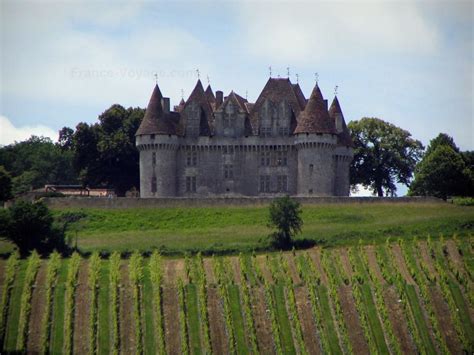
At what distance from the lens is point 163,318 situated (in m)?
62.4

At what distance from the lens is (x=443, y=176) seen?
321 ft

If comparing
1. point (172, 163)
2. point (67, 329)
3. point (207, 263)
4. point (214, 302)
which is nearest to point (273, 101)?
point (172, 163)

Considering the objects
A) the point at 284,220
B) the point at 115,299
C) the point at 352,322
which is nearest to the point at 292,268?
the point at 284,220

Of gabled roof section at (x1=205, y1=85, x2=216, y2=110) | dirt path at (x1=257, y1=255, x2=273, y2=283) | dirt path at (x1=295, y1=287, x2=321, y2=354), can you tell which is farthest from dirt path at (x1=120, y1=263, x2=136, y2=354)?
gabled roof section at (x1=205, y1=85, x2=216, y2=110)

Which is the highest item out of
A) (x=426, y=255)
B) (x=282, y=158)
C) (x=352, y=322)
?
(x=282, y=158)

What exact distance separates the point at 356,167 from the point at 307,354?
44.9m

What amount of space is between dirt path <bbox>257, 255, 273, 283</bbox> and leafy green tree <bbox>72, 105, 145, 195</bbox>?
88.3 ft

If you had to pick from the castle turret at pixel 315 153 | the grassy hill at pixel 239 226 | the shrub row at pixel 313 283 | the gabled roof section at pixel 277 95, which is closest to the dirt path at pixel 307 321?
the shrub row at pixel 313 283

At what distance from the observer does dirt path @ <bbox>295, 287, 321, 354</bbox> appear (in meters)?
60.2

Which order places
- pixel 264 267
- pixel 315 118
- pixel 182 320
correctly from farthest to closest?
pixel 315 118 < pixel 264 267 < pixel 182 320

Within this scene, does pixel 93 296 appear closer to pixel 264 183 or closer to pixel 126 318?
pixel 126 318

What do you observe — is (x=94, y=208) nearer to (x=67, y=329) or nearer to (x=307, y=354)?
(x=67, y=329)

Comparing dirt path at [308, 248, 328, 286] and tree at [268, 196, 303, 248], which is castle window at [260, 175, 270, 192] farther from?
dirt path at [308, 248, 328, 286]

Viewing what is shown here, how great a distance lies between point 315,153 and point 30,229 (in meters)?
25.5
